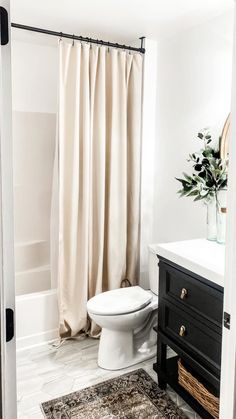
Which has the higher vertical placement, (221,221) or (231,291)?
(221,221)

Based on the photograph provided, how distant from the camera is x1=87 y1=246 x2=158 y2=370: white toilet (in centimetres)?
231

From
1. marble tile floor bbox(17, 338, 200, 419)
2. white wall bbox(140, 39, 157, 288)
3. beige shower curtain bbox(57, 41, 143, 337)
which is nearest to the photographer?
marble tile floor bbox(17, 338, 200, 419)

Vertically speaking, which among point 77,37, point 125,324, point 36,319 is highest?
point 77,37

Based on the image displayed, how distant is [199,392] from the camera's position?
1.84 metres

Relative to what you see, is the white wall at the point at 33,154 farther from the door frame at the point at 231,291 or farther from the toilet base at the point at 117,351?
the door frame at the point at 231,291

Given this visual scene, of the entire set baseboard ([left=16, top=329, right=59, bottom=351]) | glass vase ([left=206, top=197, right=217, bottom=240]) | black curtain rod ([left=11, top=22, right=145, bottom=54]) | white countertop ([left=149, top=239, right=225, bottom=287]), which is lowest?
baseboard ([left=16, top=329, right=59, bottom=351])

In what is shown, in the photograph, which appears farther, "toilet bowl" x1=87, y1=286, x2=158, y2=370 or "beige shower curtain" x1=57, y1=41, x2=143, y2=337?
"beige shower curtain" x1=57, y1=41, x2=143, y2=337

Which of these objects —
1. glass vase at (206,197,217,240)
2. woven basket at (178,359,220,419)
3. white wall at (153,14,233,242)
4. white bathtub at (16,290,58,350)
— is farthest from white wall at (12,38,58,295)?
woven basket at (178,359,220,419)

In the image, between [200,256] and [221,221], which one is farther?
[221,221]

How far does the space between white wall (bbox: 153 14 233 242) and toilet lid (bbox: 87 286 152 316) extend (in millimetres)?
568

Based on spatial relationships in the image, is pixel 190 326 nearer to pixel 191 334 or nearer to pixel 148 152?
pixel 191 334

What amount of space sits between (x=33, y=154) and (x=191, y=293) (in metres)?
1.97

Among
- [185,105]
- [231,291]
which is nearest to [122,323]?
[231,291]

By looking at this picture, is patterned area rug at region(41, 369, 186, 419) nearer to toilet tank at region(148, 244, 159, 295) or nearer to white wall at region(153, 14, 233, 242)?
toilet tank at region(148, 244, 159, 295)
